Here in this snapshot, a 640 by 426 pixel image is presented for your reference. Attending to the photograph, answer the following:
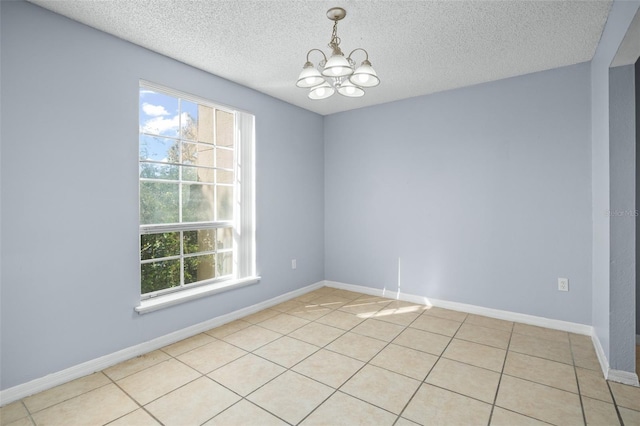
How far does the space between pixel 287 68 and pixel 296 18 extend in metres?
0.87

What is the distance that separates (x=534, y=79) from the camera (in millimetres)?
3217

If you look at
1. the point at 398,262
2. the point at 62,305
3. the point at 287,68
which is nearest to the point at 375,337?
the point at 398,262

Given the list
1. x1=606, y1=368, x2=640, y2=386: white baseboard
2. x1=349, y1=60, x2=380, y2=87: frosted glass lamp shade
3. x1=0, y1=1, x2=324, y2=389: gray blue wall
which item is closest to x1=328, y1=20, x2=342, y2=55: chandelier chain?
x1=349, y1=60, x2=380, y2=87: frosted glass lamp shade

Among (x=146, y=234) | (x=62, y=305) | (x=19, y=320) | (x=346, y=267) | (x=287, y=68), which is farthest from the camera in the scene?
(x=346, y=267)

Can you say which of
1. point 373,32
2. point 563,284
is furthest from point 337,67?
point 563,284

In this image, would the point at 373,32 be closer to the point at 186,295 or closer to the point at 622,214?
the point at 622,214

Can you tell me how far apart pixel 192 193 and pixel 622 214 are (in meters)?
3.54

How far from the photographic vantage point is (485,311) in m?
3.53

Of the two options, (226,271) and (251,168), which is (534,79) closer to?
(251,168)

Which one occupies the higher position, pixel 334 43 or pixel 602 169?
pixel 334 43

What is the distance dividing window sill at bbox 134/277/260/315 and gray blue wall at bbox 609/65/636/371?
3.20 metres

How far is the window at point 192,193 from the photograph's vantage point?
2.88 meters

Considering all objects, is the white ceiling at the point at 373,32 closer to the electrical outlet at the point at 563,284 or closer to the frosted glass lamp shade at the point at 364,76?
the frosted glass lamp shade at the point at 364,76

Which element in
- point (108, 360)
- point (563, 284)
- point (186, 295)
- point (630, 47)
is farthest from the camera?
point (563, 284)
